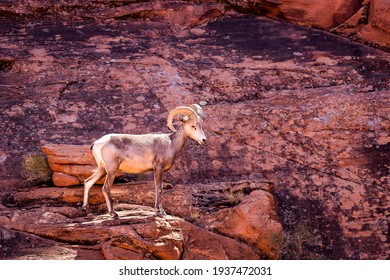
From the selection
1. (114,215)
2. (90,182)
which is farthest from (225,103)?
(114,215)

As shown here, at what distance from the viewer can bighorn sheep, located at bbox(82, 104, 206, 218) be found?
591 inches

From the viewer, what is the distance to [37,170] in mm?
16453

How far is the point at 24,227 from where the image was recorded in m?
14.7

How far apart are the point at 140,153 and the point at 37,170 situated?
2.31 meters

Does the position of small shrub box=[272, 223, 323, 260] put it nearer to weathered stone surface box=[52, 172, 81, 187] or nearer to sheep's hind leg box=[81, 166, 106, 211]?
sheep's hind leg box=[81, 166, 106, 211]

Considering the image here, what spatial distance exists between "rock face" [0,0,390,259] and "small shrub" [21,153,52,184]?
0.47 m

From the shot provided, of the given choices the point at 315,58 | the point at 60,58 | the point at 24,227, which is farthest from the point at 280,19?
the point at 24,227

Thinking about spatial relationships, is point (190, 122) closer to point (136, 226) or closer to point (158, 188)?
point (158, 188)

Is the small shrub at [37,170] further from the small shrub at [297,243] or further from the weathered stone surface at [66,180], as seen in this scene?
the small shrub at [297,243]

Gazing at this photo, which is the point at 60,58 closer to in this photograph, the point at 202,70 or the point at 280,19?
the point at 202,70

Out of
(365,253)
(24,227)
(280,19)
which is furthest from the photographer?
(280,19)

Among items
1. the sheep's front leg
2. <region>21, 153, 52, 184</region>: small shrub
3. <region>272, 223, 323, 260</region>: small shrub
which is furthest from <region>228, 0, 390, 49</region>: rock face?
the sheep's front leg

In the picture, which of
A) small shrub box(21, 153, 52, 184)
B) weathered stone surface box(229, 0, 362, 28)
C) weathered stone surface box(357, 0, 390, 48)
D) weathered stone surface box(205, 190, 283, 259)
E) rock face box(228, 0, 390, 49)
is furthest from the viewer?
weathered stone surface box(229, 0, 362, 28)

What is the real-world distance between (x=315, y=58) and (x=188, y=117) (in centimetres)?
529
